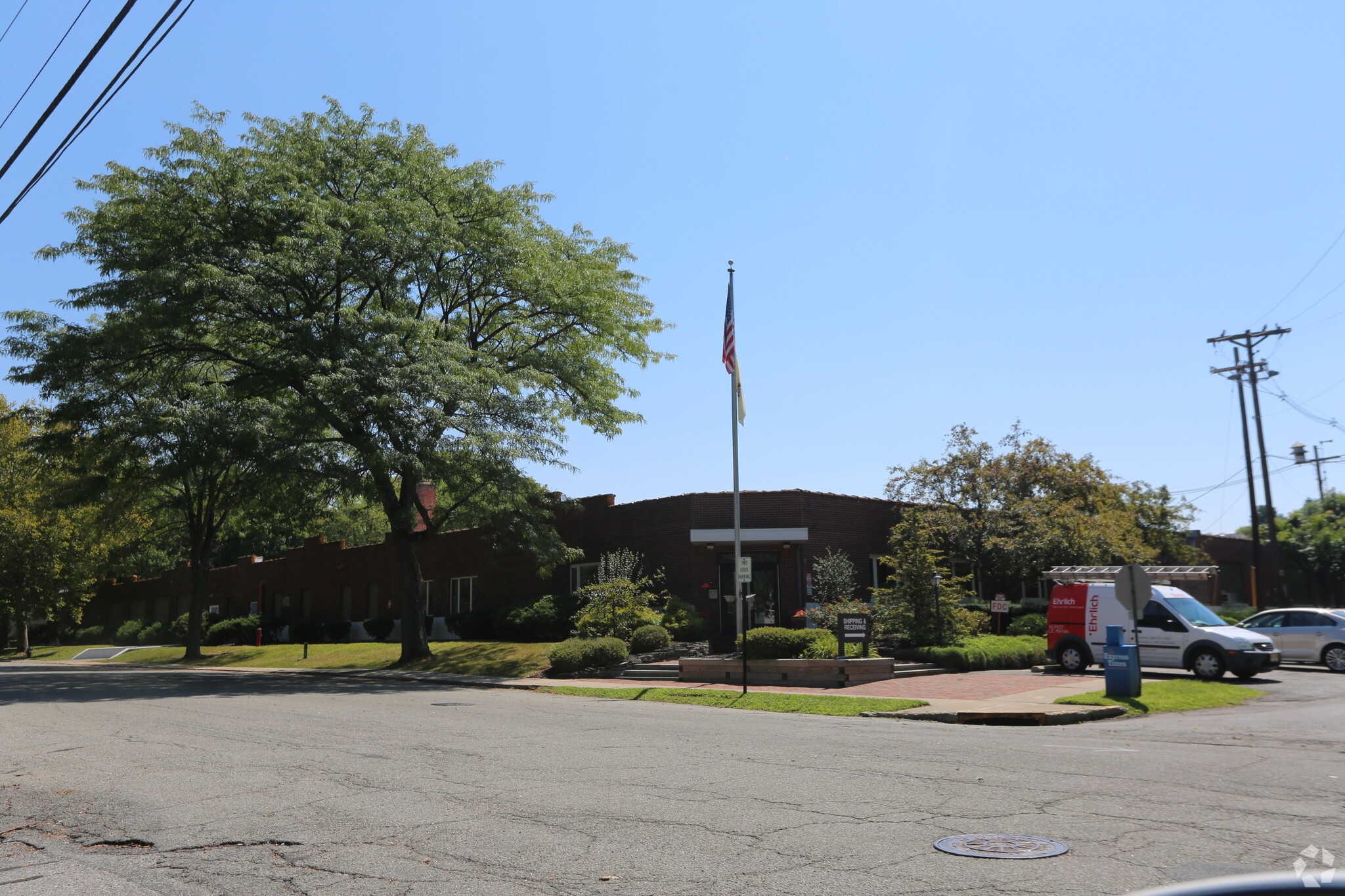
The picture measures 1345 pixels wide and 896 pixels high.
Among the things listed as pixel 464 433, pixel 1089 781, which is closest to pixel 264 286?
pixel 464 433

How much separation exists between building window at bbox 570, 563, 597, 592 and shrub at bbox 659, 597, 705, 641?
5.72 m

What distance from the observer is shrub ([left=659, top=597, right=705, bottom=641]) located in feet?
97.0

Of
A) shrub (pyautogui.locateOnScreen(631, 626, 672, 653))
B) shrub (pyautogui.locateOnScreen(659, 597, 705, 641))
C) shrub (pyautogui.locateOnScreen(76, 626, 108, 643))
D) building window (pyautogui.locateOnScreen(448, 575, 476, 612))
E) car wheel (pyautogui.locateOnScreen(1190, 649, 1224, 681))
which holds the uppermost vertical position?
building window (pyautogui.locateOnScreen(448, 575, 476, 612))

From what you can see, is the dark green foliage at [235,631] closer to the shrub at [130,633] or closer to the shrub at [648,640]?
the shrub at [130,633]

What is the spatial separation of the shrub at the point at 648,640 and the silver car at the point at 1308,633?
14.7 meters

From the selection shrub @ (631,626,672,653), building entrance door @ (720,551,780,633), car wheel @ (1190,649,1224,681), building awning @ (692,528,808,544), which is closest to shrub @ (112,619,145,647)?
building entrance door @ (720,551,780,633)

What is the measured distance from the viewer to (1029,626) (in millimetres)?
31188

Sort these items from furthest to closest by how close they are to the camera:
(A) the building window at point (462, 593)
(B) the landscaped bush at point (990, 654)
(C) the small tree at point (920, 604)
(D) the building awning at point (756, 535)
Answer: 1. (A) the building window at point (462, 593)
2. (D) the building awning at point (756, 535)
3. (C) the small tree at point (920, 604)
4. (B) the landscaped bush at point (990, 654)

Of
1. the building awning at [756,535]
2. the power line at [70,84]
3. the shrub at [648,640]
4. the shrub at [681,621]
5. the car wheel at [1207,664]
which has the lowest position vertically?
the car wheel at [1207,664]

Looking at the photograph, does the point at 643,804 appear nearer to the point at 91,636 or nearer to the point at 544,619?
the point at 544,619

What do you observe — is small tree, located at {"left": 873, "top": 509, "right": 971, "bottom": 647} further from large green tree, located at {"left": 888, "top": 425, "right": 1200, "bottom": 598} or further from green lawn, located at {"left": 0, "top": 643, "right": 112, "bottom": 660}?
green lawn, located at {"left": 0, "top": 643, "right": 112, "bottom": 660}

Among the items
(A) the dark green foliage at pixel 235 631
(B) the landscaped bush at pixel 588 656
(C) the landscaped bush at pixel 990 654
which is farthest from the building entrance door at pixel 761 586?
(A) the dark green foliage at pixel 235 631

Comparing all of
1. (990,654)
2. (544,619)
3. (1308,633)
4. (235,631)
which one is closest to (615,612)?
(544,619)

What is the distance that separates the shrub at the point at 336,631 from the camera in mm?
44000
